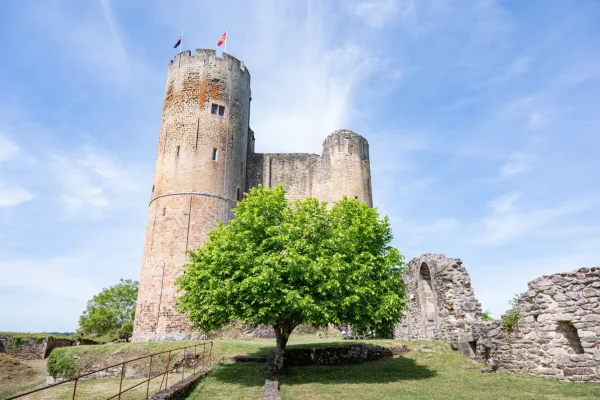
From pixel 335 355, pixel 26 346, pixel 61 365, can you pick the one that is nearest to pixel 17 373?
pixel 26 346

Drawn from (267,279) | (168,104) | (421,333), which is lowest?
(421,333)

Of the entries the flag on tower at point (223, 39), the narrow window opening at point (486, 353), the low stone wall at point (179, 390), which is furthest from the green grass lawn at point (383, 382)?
the flag on tower at point (223, 39)

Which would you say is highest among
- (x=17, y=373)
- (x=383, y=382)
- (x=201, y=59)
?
(x=201, y=59)

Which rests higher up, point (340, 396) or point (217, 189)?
point (217, 189)

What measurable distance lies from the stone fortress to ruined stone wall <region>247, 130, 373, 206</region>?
0.09m

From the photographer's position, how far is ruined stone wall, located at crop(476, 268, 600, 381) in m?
11.0

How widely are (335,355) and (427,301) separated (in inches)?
239

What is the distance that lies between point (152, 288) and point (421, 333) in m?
16.4

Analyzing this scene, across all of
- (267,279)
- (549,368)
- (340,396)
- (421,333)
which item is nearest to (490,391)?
(549,368)

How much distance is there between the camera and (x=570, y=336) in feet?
38.1

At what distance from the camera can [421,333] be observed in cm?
2086

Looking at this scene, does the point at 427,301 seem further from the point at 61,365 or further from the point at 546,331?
the point at 61,365

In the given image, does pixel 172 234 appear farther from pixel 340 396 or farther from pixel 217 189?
pixel 340 396

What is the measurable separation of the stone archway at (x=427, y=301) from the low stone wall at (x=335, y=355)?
310 cm
